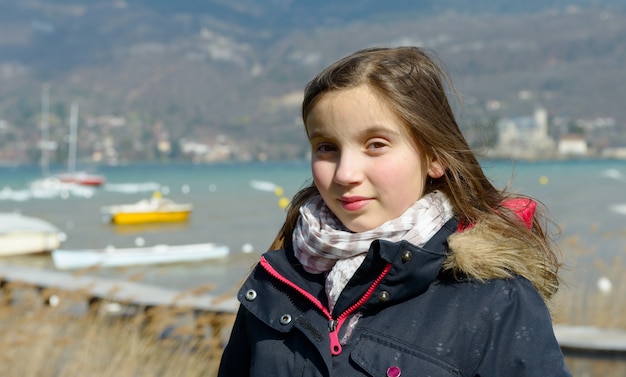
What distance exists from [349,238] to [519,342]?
34 cm

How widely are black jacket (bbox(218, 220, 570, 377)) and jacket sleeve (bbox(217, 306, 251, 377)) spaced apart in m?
0.08

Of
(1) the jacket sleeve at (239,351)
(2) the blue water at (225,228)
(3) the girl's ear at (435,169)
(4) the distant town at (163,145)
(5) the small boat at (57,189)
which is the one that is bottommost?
(4) the distant town at (163,145)

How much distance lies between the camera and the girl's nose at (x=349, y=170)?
159 centimetres

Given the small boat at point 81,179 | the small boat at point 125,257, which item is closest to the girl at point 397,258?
the small boat at point 125,257

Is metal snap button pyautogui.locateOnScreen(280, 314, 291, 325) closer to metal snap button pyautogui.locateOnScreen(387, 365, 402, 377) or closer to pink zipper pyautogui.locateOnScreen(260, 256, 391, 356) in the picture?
pink zipper pyautogui.locateOnScreen(260, 256, 391, 356)

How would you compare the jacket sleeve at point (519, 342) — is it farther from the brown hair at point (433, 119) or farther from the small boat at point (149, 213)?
the small boat at point (149, 213)

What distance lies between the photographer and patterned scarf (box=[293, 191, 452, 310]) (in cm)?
159

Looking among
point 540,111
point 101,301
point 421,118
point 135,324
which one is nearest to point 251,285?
point 421,118

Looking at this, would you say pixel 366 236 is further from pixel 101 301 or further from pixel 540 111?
pixel 540 111

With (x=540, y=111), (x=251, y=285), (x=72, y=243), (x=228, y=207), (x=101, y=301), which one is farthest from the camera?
(x=540, y=111)

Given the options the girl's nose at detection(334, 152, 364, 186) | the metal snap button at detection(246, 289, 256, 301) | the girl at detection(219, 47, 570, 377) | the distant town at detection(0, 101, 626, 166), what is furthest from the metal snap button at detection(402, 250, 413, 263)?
the distant town at detection(0, 101, 626, 166)

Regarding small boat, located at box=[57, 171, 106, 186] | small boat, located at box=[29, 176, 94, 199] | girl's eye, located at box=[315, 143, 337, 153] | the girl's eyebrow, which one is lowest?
small boat, located at box=[57, 171, 106, 186]

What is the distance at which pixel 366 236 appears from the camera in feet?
5.21

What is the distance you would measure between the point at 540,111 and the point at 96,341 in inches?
5275
